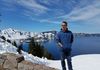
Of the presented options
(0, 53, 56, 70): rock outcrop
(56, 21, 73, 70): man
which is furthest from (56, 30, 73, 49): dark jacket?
(0, 53, 56, 70): rock outcrop

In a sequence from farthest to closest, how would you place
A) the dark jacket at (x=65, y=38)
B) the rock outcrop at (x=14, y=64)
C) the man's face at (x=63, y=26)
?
the rock outcrop at (x=14, y=64), the dark jacket at (x=65, y=38), the man's face at (x=63, y=26)

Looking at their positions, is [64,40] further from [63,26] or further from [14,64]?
[14,64]

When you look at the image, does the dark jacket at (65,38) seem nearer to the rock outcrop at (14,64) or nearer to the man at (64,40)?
the man at (64,40)

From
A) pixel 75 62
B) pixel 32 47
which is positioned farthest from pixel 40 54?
pixel 75 62

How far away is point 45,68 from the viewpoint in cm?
941

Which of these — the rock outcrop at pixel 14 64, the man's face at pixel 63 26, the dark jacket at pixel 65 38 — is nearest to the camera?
the man's face at pixel 63 26

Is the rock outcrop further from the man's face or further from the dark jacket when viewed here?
the man's face

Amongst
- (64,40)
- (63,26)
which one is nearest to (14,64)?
(64,40)

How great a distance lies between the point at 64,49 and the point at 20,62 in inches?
93.2

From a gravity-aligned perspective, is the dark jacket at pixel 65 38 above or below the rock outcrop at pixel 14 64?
above

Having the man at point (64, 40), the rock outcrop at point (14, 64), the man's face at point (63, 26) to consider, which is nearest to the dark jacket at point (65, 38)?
the man at point (64, 40)

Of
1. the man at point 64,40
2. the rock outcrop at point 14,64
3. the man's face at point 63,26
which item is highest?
the man's face at point 63,26

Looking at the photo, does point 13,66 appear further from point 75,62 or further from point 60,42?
point 75,62

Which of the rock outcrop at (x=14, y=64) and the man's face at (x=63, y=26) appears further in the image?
the rock outcrop at (x=14, y=64)
